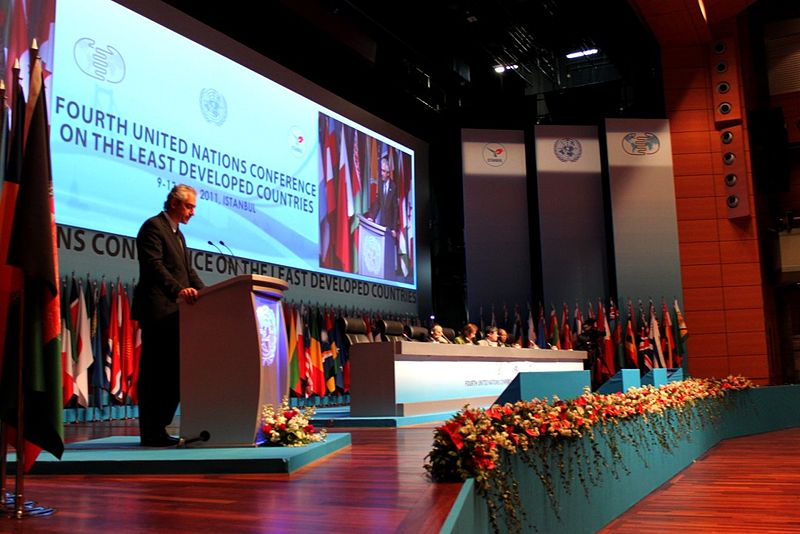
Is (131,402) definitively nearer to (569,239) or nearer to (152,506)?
(152,506)

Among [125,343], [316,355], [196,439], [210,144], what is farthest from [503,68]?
[196,439]

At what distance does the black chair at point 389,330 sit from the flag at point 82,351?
94.7 inches

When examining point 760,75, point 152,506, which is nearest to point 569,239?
point 760,75

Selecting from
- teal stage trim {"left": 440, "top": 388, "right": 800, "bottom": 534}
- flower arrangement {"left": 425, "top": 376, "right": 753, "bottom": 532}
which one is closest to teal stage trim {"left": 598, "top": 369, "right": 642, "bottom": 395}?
flower arrangement {"left": 425, "top": 376, "right": 753, "bottom": 532}

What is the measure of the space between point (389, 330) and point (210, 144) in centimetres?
277

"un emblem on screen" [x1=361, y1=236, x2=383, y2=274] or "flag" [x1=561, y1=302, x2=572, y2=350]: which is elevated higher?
"un emblem on screen" [x1=361, y1=236, x2=383, y2=274]

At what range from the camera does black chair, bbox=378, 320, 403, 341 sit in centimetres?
629

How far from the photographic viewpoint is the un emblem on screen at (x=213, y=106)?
298 inches

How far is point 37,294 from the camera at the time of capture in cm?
226

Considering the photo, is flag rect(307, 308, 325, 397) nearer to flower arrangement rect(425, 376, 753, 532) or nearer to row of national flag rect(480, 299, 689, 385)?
row of national flag rect(480, 299, 689, 385)

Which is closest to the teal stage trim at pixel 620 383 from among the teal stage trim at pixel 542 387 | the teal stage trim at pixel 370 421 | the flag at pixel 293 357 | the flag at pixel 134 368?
the teal stage trim at pixel 542 387

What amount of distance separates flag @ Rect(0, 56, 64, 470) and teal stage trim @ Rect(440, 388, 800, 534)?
47.9 inches

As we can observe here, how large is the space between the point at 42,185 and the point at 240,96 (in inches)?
241

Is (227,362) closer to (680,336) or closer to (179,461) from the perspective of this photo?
(179,461)
